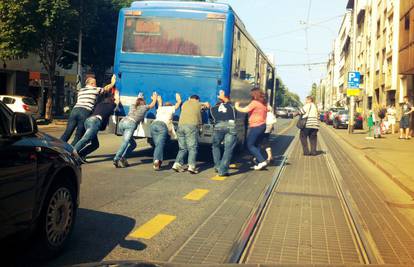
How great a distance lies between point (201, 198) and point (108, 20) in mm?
28705

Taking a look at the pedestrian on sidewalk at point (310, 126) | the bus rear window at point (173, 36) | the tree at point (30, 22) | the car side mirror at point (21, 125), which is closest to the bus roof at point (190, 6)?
the bus rear window at point (173, 36)

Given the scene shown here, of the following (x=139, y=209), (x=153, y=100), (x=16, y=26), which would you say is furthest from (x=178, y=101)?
(x=16, y=26)

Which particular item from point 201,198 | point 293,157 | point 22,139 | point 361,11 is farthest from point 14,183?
point 361,11

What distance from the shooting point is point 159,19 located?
10875 millimetres

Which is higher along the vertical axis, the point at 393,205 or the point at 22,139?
the point at 22,139

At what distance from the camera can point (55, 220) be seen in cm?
420

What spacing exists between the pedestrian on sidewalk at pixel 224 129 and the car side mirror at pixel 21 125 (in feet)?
18.8

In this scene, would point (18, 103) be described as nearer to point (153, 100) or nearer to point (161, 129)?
point (153, 100)

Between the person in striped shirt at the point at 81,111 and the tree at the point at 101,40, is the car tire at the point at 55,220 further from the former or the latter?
the tree at the point at 101,40

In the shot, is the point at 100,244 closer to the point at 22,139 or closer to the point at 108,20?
the point at 22,139

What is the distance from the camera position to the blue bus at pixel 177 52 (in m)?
10.5

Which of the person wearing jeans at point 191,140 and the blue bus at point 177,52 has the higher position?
the blue bus at point 177,52

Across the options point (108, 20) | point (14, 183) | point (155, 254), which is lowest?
point (155, 254)

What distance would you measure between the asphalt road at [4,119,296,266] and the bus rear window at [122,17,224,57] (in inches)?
103
